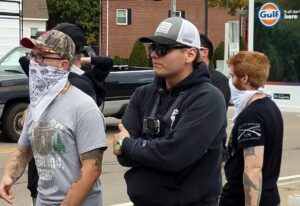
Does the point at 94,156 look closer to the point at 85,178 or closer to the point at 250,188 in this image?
the point at 85,178

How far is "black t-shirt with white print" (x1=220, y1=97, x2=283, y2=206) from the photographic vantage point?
4152mm

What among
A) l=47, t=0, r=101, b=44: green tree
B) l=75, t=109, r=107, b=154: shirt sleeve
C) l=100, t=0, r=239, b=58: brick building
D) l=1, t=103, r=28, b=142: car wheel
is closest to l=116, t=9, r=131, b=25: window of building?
l=100, t=0, r=239, b=58: brick building

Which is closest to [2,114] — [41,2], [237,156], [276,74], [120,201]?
[120,201]

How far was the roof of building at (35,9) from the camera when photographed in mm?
49694

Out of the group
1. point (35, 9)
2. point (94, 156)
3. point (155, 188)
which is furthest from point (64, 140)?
point (35, 9)

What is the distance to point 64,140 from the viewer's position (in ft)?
11.8

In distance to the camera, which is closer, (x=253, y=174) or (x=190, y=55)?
(x=190, y=55)

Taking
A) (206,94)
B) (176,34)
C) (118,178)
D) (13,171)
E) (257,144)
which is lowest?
(118,178)

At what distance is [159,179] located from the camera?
332 cm

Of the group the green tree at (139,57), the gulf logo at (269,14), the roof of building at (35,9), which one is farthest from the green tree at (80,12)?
the gulf logo at (269,14)

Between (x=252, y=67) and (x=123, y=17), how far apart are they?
44.9 meters

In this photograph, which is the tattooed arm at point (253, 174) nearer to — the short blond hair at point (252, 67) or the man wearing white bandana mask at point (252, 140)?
the man wearing white bandana mask at point (252, 140)

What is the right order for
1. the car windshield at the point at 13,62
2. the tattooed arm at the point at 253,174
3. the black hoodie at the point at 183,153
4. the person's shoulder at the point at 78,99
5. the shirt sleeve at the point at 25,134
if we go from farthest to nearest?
the car windshield at the point at 13,62 < the tattooed arm at the point at 253,174 < the shirt sleeve at the point at 25,134 < the person's shoulder at the point at 78,99 < the black hoodie at the point at 183,153

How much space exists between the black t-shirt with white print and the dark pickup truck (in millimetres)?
9372
